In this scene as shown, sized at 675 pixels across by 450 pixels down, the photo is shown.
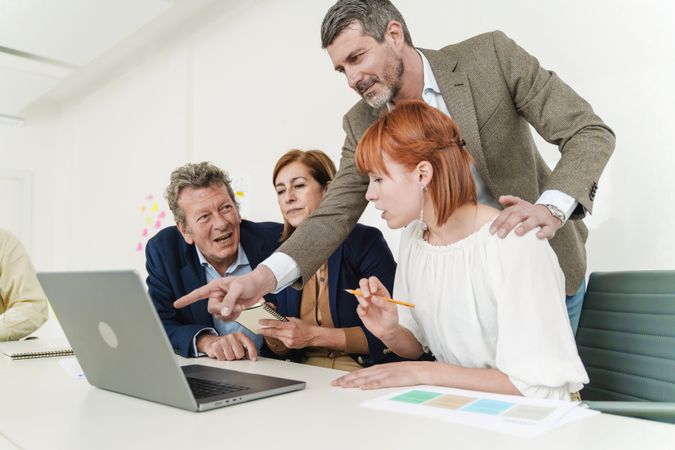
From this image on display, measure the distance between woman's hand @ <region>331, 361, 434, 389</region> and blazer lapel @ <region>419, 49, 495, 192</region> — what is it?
611 mm

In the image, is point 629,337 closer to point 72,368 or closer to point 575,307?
point 575,307

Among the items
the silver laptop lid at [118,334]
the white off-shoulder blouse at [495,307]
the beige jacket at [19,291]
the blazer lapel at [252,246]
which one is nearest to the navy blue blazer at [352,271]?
the blazer lapel at [252,246]

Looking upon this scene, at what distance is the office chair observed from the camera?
1.38 meters

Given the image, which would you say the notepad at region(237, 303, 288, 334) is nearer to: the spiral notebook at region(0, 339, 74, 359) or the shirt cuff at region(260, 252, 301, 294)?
the shirt cuff at region(260, 252, 301, 294)

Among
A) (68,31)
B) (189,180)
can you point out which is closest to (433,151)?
(189,180)

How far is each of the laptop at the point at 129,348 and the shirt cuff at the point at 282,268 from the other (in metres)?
0.37

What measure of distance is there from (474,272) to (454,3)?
6.04 ft

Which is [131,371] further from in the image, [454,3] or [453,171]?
[454,3]

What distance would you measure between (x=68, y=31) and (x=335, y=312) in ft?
9.51

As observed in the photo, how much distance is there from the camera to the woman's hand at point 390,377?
44.9 inches

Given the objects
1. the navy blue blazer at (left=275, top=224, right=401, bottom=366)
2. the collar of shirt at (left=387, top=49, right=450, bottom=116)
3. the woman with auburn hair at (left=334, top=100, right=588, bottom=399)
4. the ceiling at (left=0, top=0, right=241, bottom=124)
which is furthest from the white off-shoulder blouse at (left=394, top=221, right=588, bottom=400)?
the ceiling at (left=0, top=0, right=241, bottom=124)

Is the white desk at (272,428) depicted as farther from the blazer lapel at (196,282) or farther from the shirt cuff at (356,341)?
the blazer lapel at (196,282)

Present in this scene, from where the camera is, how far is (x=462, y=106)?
1.58m

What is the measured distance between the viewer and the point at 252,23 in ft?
12.8
